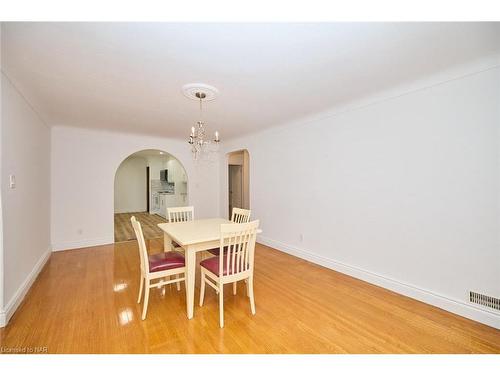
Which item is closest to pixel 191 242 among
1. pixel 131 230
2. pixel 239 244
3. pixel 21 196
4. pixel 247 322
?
pixel 239 244

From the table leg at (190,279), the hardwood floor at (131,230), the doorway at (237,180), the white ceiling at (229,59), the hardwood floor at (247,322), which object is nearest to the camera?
the white ceiling at (229,59)

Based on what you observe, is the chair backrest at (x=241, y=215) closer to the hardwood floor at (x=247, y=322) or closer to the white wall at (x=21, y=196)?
the hardwood floor at (x=247, y=322)

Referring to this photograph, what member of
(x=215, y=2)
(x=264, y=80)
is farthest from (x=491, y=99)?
(x=215, y=2)

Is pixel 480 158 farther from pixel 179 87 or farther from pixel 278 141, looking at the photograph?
pixel 179 87

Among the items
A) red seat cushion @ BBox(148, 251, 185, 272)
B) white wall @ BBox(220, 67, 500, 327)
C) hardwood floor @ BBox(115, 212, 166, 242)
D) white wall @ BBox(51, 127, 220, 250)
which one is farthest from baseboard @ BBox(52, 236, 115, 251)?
white wall @ BBox(220, 67, 500, 327)

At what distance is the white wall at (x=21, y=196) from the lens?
204 cm

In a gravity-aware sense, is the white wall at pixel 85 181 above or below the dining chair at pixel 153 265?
above

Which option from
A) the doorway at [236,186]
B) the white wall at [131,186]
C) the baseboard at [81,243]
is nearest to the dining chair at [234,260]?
the baseboard at [81,243]

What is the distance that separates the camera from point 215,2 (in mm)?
1184

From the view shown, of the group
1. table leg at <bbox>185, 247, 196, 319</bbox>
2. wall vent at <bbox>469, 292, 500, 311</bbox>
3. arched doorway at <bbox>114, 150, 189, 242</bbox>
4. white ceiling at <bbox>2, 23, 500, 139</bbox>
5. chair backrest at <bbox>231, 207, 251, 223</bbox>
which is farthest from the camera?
arched doorway at <bbox>114, 150, 189, 242</bbox>

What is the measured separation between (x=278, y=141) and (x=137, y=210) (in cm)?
745

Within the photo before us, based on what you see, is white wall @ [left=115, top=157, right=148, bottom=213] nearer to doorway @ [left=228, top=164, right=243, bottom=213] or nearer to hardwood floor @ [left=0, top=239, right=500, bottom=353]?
doorway @ [left=228, top=164, right=243, bottom=213]

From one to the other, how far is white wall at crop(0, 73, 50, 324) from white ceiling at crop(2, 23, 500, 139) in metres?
0.29

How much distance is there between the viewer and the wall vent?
1.89 metres
